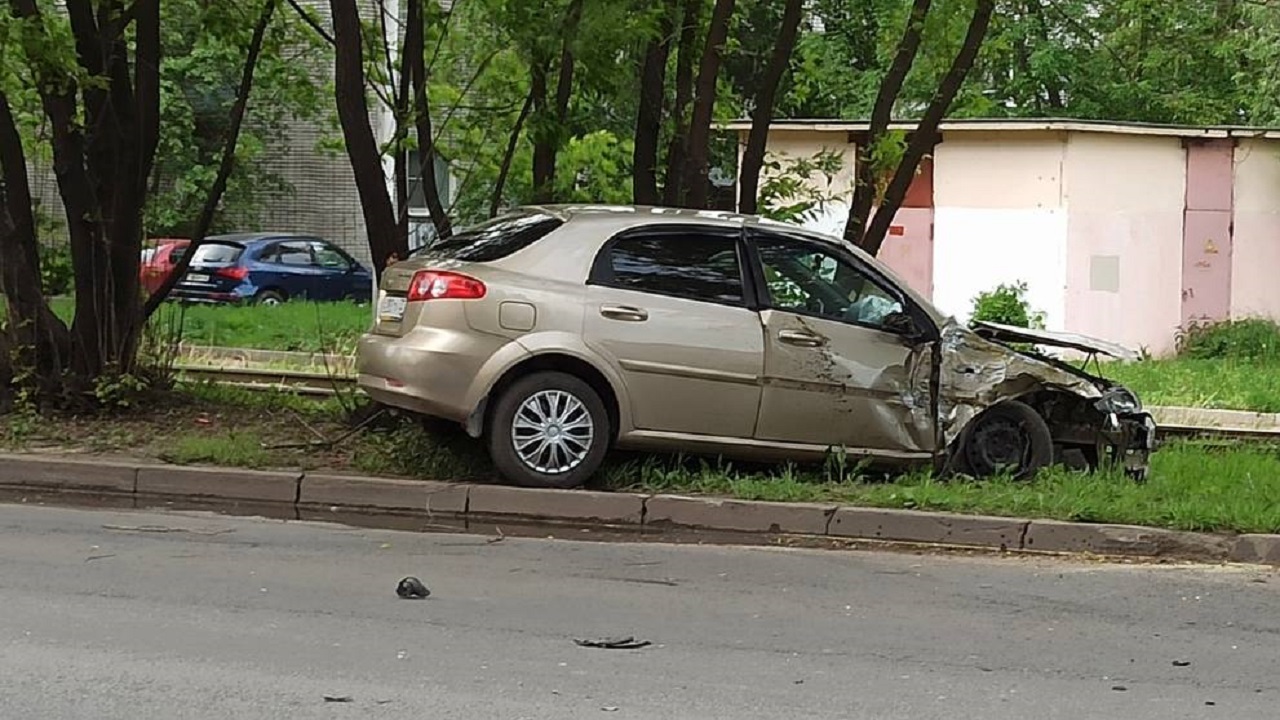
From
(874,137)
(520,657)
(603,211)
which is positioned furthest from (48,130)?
(520,657)

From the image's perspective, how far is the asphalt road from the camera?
18.0 ft

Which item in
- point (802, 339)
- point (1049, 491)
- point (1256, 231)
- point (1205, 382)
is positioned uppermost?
point (1256, 231)

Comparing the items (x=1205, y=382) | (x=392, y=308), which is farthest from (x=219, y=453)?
(x=1205, y=382)

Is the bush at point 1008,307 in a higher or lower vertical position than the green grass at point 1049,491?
higher

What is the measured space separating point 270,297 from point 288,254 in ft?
2.83

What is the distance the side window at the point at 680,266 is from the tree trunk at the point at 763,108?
231 centimetres

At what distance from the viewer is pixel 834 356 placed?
9.30 metres

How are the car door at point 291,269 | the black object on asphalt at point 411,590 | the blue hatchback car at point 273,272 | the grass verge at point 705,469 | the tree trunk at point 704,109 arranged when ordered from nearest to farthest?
the black object on asphalt at point 411,590 → the grass verge at point 705,469 → the tree trunk at point 704,109 → the blue hatchback car at point 273,272 → the car door at point 291,269

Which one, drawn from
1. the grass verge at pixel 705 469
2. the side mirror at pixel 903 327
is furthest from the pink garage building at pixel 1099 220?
the side mirror at pixel 903 327

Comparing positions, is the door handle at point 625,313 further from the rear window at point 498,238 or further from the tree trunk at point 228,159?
the tree trunk at point 228,159

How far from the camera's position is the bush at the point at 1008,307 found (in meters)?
20.7

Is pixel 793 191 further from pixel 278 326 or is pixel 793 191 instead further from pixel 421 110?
pixel 278 326

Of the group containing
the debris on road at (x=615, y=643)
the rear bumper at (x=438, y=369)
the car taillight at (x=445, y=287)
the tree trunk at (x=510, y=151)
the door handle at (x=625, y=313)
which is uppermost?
the tree trunk at (x=510, y=151)

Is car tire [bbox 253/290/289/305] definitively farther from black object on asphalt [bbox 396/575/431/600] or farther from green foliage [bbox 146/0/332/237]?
black object on asphalt [bbox 396/575/431/600]
